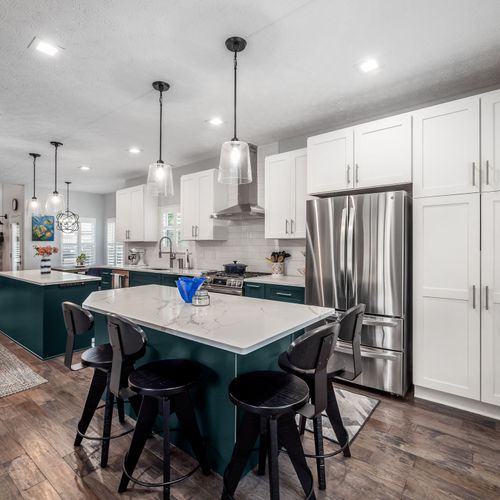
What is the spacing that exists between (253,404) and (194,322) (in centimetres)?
55

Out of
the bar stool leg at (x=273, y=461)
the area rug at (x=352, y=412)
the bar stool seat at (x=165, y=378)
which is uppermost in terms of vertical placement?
the bar stool seat at (x=165, y=378)

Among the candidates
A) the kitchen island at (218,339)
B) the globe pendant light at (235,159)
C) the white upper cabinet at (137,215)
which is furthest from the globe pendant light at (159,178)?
the white upper cabinet at (137,215)

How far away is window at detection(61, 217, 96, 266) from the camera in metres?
8.14

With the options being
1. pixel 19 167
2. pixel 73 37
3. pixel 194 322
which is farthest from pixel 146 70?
pixel 19 167

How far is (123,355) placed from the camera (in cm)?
159

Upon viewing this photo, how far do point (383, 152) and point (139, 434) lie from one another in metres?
2.88

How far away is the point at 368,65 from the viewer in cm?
258

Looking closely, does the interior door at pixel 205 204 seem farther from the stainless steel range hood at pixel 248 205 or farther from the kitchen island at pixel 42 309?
the kitchen island at pixel 42 309

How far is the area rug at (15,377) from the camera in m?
2.92

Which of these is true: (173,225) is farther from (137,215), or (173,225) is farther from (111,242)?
(111,242)

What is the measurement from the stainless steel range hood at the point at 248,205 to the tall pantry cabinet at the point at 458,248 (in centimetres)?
196

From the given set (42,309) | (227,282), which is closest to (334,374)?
(227,282)

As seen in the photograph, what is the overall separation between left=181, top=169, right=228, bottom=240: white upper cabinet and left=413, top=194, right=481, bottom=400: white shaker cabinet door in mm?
2849

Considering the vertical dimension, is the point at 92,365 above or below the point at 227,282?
below
